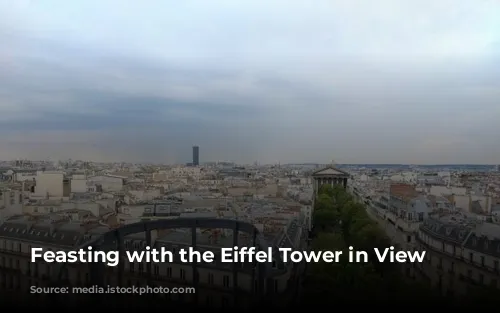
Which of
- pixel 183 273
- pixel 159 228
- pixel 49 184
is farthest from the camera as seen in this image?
pixel 49 184

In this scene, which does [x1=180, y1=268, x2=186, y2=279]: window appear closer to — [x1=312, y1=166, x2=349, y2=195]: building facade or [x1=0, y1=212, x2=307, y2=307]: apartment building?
[x1=0, y1=212, x2=307, y2=307]: apartment building

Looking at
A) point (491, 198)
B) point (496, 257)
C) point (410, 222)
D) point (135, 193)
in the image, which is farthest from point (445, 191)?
point (496, 257)

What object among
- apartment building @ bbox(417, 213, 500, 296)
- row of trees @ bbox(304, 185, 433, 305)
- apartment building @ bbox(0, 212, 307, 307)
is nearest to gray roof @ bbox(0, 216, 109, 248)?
apartment building @ bbox(0, 212, 307, 307)

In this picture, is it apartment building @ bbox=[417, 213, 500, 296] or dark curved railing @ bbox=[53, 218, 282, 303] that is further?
apartment building @ bbox=[417, 213, 500, 296]

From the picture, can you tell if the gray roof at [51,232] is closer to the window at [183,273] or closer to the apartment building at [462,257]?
the window at [183,273]

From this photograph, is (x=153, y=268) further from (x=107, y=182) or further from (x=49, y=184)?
(x=107, y=182)

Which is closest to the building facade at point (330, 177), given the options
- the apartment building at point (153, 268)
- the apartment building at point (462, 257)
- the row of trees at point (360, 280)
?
the row of trees at point (360, 280)

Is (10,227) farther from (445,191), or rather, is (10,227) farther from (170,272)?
(445,191)

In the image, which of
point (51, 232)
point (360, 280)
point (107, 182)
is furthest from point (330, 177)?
point (51, 232)

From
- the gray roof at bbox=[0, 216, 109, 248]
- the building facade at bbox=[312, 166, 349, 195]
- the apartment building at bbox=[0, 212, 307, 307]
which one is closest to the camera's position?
the apartment building at bbox=[0, 212, 307, 307]

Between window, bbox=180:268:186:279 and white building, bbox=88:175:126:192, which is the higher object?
white building, bbox=88:175:126:192

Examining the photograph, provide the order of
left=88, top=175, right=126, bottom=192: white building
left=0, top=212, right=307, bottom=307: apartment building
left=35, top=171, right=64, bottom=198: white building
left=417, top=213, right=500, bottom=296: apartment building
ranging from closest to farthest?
left=0, top=212, right=307, bottom=307: apartment building < left=417, top=213, right=500, bottom=296: apartment building < left=35, top=171, right=64, bottom=198: white building < left=88, top=175, right=126, bottom=192: white building
